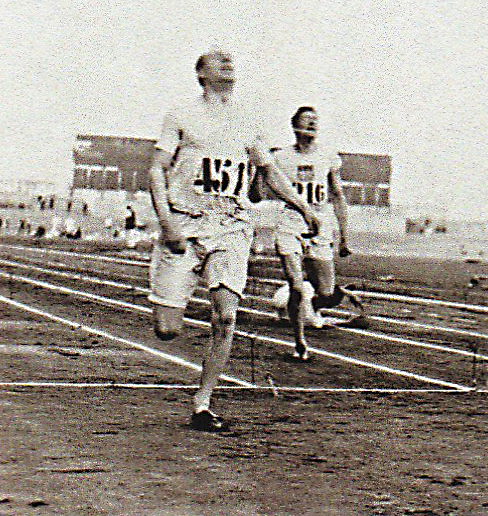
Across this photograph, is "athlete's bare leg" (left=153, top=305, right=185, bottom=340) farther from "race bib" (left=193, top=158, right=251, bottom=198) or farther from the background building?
the background building

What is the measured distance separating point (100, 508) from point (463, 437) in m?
2.90

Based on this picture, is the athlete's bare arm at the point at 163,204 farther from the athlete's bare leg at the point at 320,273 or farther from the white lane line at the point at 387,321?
the white lane line at the point at 387,321

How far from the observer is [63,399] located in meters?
8.02

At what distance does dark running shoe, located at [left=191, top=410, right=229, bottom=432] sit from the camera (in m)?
7.00

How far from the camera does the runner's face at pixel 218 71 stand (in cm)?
698

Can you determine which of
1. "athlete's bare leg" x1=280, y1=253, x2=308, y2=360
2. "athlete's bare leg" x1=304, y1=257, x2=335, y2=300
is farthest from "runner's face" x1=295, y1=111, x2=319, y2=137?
"athlete's bare leg" x1=304, y1=257, x2=335, y2=300

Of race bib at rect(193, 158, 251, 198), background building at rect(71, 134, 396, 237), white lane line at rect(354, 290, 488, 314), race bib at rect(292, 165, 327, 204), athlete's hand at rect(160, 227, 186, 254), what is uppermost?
background building at rect(71, 134, 396, 237)

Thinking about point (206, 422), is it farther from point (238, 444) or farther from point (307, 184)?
point (307, 184)

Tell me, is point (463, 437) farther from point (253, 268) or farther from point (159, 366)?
point (253, 268)

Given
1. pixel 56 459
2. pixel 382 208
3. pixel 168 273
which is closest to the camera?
pixel 56 459

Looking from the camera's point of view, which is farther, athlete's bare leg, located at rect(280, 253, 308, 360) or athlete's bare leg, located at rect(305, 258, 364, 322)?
athlete's bare leg, located at rect(305, 258, 364, 322)

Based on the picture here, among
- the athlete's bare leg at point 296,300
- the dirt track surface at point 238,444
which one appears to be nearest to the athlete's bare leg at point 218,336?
the dirt track surface at point 238,444

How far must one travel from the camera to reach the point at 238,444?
6.58m

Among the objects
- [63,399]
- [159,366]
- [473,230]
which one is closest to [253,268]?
[159,366]
